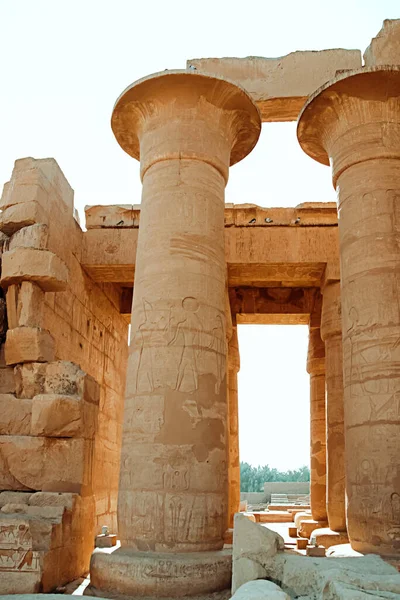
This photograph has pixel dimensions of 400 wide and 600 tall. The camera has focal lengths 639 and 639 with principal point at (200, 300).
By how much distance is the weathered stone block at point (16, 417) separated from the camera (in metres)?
7.66

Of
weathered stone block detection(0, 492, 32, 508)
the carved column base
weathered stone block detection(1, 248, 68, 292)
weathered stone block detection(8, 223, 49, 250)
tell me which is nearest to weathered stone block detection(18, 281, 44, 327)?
weathered stone block detection(1, 248, 68, 292)

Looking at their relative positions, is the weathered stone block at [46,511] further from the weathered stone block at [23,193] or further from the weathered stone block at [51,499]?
the weathered stone block at [23,193]

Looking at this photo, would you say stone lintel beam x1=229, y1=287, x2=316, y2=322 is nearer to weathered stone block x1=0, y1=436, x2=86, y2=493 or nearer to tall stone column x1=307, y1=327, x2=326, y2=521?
tall stone column x1=307, y1=327, x2=326, y2=521

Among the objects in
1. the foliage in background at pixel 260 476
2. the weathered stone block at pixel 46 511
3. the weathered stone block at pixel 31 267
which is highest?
the weathered stone block at pixel 31 267

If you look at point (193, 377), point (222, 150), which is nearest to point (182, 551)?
point (193, 377)

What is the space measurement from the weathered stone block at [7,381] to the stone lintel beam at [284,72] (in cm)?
507

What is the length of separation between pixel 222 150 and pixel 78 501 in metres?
4.50

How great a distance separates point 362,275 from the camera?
7.21 meters

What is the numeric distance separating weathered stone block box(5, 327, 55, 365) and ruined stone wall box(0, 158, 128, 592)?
1 cm

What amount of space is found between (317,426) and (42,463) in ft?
23.6

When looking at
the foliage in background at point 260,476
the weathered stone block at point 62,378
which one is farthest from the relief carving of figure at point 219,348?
the foliage in background at point 260,476

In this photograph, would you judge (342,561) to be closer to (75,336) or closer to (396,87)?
(396,87)

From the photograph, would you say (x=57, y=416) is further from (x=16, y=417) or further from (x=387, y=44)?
(x=387, y=44)

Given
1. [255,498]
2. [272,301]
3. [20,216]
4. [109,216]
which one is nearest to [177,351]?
[20,216]
